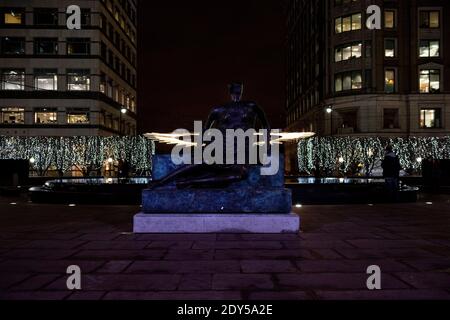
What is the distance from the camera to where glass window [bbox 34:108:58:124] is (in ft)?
170

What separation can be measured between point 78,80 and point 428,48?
42.3 m

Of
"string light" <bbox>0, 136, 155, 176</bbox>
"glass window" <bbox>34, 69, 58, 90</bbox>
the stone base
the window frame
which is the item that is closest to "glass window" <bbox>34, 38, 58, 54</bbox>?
"glass window" <bbox>34, 69, 58, 90</bbox>

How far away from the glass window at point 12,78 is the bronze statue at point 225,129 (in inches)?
1908

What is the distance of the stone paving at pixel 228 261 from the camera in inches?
197

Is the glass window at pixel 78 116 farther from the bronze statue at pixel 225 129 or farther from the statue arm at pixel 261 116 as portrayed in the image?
the statue arm at pixel 261 116

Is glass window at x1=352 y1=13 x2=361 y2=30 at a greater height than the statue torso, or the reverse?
glass window at x1=352 y1=13 x2=361 y2=30

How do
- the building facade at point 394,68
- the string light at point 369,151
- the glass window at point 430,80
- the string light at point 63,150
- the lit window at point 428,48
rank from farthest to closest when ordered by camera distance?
1. the lit window at point 428,48
2. the glass window at point 430,80
3. the building facade at point 394,68
4. the string light at point 63,150
5. the string light at point 369,151

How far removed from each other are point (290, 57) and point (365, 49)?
3852 cm

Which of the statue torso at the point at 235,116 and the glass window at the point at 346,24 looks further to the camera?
the glass window at the point at 346,24

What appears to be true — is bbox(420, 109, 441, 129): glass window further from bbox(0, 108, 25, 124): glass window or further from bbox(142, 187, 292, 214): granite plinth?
bbox(142, 187, 292, 214): granite plinth

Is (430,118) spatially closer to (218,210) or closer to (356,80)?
(356,80)

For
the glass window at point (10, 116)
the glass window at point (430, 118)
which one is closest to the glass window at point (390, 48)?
the glass window at point (430, 118)

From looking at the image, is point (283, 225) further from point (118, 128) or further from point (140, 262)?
point (118, 128)

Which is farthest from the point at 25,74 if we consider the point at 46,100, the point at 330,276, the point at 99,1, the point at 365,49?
the point at 330,276
